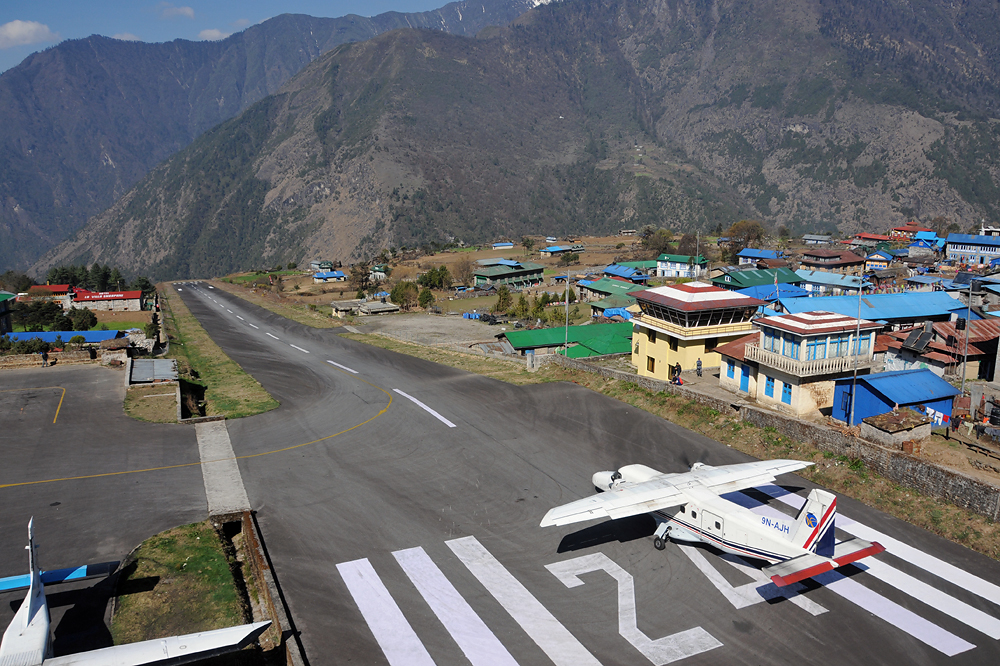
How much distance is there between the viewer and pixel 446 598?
2127cm

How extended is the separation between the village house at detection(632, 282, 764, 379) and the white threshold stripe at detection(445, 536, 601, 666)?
A: 29.2m

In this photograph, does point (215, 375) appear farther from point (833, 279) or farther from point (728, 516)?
point (833, 279)

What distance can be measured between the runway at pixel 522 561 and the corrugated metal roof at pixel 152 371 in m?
13.1

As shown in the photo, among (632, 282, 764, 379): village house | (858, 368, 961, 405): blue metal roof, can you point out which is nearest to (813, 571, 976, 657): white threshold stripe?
(858, 368, 961, 405): blue metal roof

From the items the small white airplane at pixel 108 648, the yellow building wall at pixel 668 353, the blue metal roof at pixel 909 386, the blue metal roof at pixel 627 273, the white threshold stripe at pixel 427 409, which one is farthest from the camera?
the blue metal roof at pixel 627 273

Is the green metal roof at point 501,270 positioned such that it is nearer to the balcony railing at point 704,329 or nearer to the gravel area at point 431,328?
the gravel area at point 431,328

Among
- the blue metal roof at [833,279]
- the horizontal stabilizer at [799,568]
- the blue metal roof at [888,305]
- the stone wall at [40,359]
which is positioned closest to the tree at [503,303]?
the blue metal roof at [833,279]

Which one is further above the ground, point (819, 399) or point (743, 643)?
point (819, 399)

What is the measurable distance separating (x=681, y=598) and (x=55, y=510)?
27.5 meters

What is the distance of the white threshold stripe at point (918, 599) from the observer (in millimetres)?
18836

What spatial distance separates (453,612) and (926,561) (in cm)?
1778

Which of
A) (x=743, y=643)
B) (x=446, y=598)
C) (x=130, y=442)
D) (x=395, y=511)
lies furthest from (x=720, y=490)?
(x=130, y=442)

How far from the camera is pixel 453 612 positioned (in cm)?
2052

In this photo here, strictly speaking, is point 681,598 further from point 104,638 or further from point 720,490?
point 104,638
